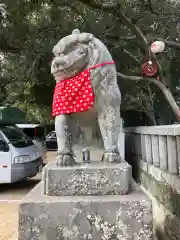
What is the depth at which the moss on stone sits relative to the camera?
276 cm

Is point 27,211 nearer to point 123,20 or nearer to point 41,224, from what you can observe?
point 41,224

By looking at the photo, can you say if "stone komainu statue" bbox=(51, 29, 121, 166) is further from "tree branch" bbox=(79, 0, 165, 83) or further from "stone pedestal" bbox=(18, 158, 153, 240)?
"tree branch" bbox=(79, 0, 165, 83)

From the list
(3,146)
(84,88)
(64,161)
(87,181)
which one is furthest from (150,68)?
(87,181)

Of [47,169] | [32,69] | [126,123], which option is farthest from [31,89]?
[47,169]

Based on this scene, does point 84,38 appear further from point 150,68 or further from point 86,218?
point 150,68

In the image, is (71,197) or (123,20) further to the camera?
(123,20)

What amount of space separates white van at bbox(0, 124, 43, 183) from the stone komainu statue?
524 centimetres

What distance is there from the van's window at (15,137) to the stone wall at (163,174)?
14.5ft

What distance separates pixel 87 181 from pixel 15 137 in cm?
635

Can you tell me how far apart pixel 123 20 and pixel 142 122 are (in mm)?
4592

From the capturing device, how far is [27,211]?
7.25 feet

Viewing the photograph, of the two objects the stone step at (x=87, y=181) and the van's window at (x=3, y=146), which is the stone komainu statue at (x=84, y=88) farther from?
the van's window at (x=3, y=146)

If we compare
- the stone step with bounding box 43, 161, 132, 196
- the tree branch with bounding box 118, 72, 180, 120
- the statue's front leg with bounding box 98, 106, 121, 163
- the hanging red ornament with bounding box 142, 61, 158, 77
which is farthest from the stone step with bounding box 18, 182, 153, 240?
the hanging red ornament with bounding box 142, 61, 158, 77

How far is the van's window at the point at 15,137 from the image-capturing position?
26.6 feet
